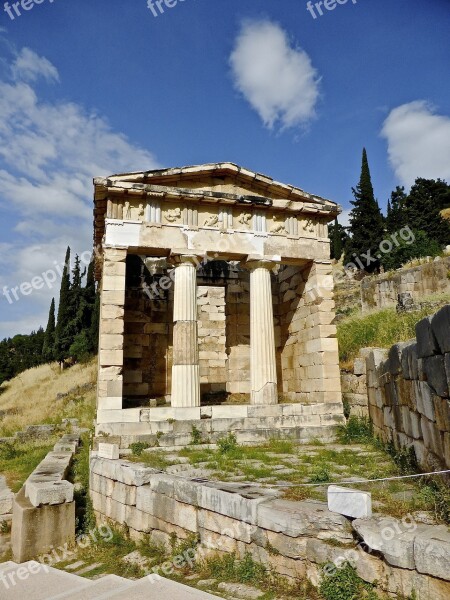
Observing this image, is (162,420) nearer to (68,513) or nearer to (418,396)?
(68,513)

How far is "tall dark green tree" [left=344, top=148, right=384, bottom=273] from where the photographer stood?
112 ft

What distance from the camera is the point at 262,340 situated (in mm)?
12945

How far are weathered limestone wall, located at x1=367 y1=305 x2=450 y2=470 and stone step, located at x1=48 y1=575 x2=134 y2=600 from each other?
3.87 metres

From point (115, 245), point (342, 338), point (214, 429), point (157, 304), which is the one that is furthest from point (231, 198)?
point (342, 338)

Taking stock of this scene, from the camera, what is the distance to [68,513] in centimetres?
727

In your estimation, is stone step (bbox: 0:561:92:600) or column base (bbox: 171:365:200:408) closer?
stone step (bbox: 0:561:92:600)

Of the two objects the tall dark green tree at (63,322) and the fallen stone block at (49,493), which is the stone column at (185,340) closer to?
the fallen stone block at (49,493)

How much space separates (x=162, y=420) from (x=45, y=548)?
447 centimetres

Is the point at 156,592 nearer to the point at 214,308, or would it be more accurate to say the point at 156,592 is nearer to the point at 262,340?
the point at 262,340

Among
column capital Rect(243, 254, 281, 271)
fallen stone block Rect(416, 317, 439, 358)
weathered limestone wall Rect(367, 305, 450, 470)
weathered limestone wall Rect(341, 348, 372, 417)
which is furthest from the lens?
column capital Rect(243, 254, 281, 271)

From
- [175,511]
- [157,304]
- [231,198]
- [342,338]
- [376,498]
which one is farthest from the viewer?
[342,338]

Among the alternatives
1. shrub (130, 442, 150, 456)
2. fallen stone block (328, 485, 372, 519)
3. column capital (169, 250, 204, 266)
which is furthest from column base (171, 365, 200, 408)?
fallen stone block (328, 485, 372, 519)

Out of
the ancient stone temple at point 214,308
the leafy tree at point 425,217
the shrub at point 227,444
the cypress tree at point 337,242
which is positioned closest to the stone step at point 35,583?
the shrub at point 227,444

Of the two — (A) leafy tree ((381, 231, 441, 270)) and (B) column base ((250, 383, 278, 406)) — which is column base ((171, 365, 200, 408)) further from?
(A) leafy tree ((381, 231, 441, 270))
